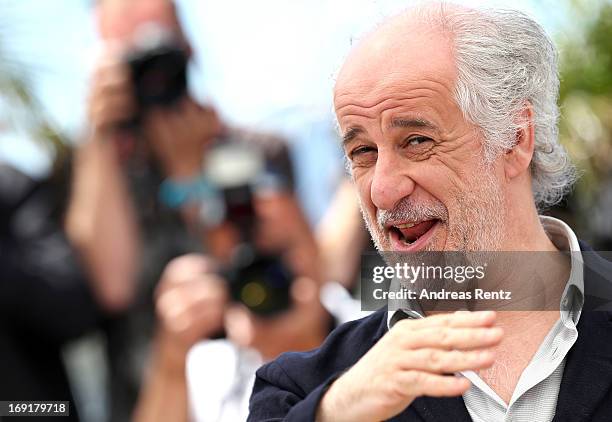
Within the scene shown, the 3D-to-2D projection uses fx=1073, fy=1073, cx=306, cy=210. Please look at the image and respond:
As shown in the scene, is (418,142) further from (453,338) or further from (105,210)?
(105,210)

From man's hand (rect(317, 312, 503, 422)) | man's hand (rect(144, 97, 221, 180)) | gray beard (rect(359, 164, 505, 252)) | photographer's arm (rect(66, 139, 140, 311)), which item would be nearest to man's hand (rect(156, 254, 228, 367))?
photographer's arm (rect(66, 139, 140, 311))

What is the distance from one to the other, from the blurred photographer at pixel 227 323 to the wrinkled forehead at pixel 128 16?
30.2 inches

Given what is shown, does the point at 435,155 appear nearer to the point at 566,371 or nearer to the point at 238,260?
the point at 566,371

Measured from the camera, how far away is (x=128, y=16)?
3812 millimetres

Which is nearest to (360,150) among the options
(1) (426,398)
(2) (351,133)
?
(2) (351,133)

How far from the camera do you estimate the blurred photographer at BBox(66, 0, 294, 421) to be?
3.54 m

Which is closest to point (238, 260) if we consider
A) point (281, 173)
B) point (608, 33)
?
point (281, 173)

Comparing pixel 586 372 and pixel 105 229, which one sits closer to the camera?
pixel 586 372

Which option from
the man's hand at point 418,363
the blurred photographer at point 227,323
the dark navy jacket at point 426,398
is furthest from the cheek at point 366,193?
the blurred photographer at point 227,323

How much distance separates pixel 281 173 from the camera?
3.84 meters

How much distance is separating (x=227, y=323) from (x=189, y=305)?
0.26 m

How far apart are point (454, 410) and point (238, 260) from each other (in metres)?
1.43

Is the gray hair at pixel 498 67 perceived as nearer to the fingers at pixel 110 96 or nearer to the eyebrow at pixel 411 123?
the eyebrow at pixel 411 123

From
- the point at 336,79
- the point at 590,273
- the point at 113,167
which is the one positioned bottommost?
the point at 590,273
